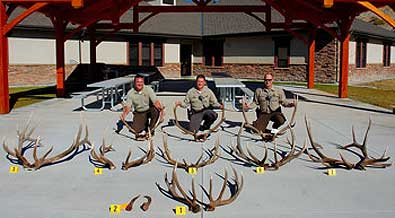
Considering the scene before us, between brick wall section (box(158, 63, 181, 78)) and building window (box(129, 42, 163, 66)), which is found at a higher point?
building window (box(129, 42, 163, 66))

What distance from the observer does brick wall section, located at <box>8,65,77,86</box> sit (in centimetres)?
2262

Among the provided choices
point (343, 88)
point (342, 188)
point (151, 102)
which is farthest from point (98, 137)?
point (343, 88)

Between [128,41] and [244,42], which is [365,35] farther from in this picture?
[128,41]

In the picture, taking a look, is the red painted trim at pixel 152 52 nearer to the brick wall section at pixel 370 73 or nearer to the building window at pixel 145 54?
the building window at pixel 145 54

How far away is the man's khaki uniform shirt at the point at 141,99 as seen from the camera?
8.77 m

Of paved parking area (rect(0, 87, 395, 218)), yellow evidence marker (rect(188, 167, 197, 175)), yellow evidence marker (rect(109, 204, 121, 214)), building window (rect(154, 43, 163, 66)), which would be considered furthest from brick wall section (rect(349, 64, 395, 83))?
yellow evidence marker (rect(109, 204, 121, 214))

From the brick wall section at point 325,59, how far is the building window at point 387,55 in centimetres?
793

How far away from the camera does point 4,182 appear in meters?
5.79

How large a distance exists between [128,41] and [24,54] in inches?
263

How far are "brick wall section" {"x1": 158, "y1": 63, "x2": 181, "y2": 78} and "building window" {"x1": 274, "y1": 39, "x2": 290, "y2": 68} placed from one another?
6397 millimetres

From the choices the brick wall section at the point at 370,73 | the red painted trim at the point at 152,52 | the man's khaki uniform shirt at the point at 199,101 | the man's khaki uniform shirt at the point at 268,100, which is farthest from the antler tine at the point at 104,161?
the red painted trim at the point at 152,52

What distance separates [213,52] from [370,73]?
10226 mm

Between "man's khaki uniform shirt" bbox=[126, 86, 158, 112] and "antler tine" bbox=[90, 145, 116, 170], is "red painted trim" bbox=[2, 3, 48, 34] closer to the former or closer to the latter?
"man's khaki uniform shirt" bbox=[126, 86, 158, 112]

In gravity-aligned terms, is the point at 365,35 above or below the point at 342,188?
above
